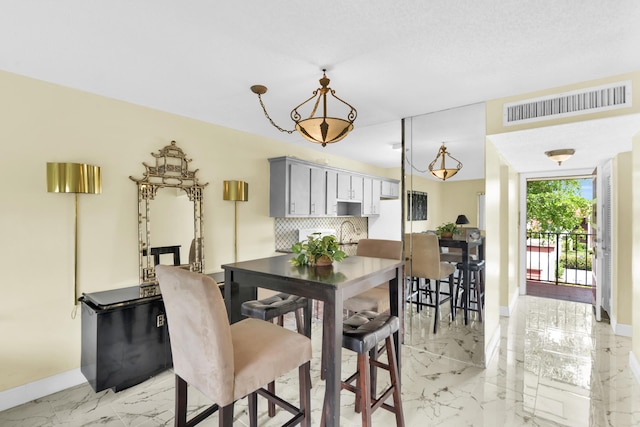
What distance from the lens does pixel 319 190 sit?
455 centimetres

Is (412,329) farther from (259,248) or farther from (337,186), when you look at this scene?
(337,186)

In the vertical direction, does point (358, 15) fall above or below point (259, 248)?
above

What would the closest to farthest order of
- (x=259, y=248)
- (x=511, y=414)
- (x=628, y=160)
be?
(x=511, y=414), (x=628, y=160), (x=259, y=248)

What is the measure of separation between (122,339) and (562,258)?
7923 millimetres

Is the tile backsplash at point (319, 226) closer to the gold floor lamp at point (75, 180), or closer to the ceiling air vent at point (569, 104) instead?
the gold floor lamp at point (75, 180)

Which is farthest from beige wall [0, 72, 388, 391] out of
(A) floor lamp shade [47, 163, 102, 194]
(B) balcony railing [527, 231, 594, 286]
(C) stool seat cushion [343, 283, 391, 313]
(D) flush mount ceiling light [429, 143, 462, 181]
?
(B) balcony railing [527, 231, 594, 286]

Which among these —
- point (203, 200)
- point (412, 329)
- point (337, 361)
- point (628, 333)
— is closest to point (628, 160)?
point (628, 333)

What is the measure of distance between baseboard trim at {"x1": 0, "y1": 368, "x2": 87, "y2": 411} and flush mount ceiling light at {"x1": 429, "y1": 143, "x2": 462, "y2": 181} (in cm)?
362

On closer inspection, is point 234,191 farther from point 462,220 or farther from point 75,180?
point 462,220

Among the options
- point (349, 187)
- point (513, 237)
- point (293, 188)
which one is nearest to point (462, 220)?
point (293, 188)

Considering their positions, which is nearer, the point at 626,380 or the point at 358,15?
the point at 358,15

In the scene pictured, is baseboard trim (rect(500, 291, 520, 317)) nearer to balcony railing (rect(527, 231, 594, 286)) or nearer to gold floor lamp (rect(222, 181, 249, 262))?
balcony railing (rect(527, 231, 594, 286))

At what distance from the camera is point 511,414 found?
2.16m

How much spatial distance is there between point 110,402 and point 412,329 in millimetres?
2721
